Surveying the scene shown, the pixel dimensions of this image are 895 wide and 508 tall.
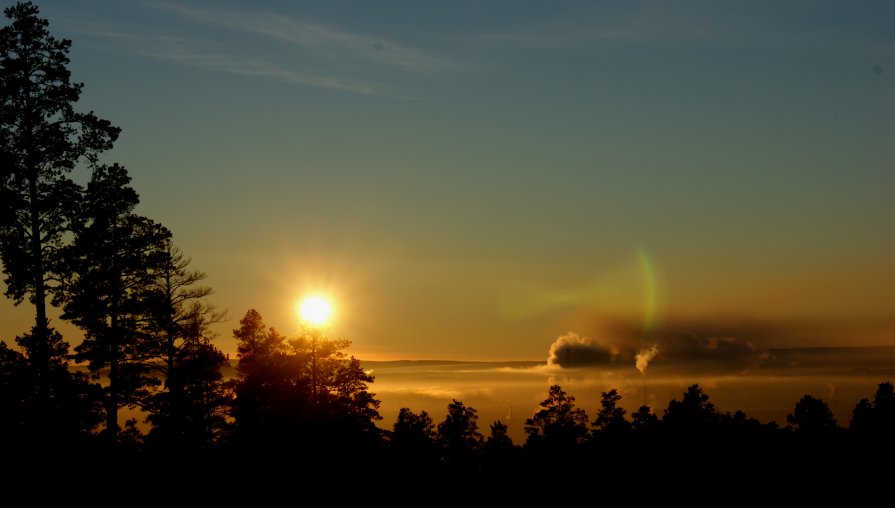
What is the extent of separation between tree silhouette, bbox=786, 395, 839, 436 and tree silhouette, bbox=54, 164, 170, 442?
92659mm

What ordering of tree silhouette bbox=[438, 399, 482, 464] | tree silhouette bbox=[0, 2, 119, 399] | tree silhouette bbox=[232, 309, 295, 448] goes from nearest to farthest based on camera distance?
tree silhouette bbox=[0, 2, 119, 399] < tree silhouette bbox=[232, 309, 295, 448] < tree silhouette bbox=[438, 399, 482, 464]

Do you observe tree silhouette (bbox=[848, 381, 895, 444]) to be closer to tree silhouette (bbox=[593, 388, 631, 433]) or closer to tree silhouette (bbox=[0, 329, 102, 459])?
tree silhouette (bbox=[593, 388, 631, 433])

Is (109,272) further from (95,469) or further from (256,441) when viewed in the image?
(256,441)

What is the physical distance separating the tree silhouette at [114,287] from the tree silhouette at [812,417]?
92.7 meters

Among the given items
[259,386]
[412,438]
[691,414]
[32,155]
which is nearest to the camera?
[32,155]

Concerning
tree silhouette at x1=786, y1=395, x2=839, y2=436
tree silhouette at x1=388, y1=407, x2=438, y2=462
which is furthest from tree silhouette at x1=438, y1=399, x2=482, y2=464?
tree silhouette at x1=786, y1=395, x2=839, y2=436

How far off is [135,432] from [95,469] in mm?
8219

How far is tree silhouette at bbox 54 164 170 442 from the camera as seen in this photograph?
3881 cm

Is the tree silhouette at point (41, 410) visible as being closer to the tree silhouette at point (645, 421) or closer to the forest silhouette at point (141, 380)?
the forest silhouette at point (141, 380)

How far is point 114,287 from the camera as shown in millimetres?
40500

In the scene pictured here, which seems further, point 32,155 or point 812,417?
point 812,417

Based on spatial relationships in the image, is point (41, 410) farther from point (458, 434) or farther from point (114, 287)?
point (458, 434)

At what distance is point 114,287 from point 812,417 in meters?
98.1

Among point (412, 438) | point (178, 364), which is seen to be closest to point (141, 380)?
point (178, 364)
